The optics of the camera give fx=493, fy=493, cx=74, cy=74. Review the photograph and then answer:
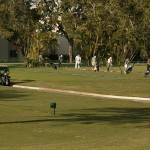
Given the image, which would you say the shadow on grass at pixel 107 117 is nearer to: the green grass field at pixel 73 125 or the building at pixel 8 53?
the green grass field at pixel 73 125

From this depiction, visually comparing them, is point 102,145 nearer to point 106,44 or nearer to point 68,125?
point 68,125

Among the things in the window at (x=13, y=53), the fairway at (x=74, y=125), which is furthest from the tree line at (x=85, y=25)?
the fairway at (x=74, y=125)

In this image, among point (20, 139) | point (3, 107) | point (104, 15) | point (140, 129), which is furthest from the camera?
point (104, 15)

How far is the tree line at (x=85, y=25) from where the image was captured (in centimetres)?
→ 4731

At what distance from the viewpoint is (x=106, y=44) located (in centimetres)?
6288

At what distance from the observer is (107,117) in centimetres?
1691

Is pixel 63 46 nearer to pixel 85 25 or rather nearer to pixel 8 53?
pixel 8 53

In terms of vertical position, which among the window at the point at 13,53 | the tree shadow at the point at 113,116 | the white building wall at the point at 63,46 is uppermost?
the white building wall at the point at 63,46

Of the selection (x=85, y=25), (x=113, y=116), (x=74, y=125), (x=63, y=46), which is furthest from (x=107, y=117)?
(x=63, y=46)

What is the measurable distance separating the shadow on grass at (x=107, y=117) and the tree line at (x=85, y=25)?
27.3m

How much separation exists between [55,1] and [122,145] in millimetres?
75515

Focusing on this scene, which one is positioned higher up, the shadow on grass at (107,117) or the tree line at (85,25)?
the tree line at (85,25)

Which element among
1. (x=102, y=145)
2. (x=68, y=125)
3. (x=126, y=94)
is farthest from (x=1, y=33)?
(x=102, y=145)

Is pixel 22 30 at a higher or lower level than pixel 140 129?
higher
